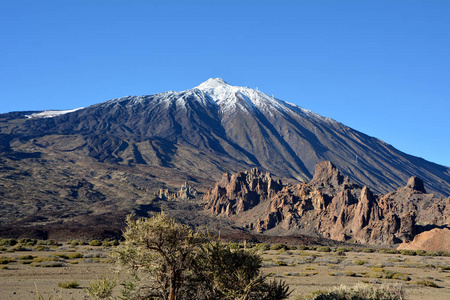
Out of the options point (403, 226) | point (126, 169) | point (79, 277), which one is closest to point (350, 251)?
point (403, 226)

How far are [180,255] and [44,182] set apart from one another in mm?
149182

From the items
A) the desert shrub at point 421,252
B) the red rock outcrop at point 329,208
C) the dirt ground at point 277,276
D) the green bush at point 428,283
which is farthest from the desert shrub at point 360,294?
the red rock outcrop at point 329,208

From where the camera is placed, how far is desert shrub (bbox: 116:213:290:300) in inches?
528

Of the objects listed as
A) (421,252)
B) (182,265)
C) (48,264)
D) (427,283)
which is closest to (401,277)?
(427,283)

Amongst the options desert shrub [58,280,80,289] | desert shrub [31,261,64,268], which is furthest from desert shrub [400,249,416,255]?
desert shrub [58,280,80,289]

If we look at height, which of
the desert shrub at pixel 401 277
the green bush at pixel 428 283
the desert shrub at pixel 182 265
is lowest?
the desert shrub at pixel 401 277

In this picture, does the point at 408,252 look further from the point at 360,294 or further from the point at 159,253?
the point at 159,253

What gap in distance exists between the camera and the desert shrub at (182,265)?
13.4m

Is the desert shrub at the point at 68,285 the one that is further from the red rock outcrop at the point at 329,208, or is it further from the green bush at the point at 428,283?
the red rock outcrop at the point at 329,208

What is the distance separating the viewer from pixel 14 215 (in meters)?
100

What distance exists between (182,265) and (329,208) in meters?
82.6

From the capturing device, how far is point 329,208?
301 feet

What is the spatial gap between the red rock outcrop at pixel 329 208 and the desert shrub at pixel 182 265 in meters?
68.7

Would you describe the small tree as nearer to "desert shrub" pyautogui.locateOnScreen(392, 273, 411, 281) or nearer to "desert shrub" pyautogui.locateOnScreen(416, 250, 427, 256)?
"desert shrub" pyautogui.locateOnScreen(392, 273, 411, 281)
